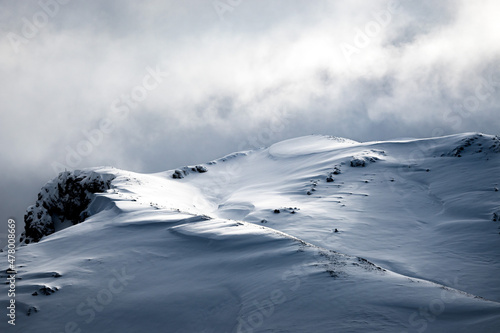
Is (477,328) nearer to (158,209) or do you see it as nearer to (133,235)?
(133,235)

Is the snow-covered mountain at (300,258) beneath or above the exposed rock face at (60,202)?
beneath

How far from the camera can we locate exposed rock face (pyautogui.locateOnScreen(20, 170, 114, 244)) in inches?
1230

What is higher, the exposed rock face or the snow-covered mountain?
the exposed rock face

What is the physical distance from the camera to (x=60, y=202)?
3328 centimetres

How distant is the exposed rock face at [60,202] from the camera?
31234 mm

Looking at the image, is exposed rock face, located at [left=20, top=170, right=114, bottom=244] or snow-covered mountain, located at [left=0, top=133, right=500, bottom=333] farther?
exposed rock face, located at [left=20, top=170, right=114, bottom=244]

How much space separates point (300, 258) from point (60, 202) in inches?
1251

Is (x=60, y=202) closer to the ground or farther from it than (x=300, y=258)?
farther from it

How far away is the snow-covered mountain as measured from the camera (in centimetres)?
727

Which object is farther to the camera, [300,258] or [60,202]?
[60,202]

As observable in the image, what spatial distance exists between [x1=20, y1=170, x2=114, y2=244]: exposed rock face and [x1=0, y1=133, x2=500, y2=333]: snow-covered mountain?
5467 millimetres

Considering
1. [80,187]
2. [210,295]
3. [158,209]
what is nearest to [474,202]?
[210,295]

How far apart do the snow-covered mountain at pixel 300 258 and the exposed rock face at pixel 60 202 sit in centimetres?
547

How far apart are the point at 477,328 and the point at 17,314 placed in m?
10.8
